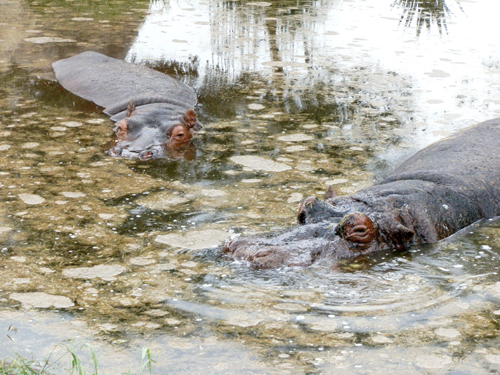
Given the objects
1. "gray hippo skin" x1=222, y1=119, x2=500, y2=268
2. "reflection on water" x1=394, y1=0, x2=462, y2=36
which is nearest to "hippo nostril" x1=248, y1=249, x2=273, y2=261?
"gray hippo skin" x1=222, y1=119, x2=500, y2=268

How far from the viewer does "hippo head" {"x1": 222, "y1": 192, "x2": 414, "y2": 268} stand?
12.4 feet

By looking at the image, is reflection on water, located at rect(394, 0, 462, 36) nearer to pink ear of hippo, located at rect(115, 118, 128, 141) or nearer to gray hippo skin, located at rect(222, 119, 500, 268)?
pink ear of hippo, located at rect(115, 118, 128, 141)

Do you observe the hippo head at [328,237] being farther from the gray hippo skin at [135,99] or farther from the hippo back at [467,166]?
the gray hippo skin at [135,99]

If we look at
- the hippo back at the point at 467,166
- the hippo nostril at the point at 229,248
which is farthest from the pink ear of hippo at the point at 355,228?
the hippo back at the point at 467,166

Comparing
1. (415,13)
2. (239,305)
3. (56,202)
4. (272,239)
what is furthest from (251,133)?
(415,13)

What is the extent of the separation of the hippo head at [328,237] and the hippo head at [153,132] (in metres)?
2.26

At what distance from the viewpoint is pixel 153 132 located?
641cm

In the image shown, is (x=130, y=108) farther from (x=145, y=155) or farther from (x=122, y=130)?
(x=145, y=155)

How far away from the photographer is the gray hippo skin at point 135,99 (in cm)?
630

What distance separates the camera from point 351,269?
3.85 metres

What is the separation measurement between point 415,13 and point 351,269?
398 inches

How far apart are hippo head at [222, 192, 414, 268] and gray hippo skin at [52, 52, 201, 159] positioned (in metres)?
2.30

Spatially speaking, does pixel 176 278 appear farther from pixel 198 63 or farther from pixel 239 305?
pixel 198 63

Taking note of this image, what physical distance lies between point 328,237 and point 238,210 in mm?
984
